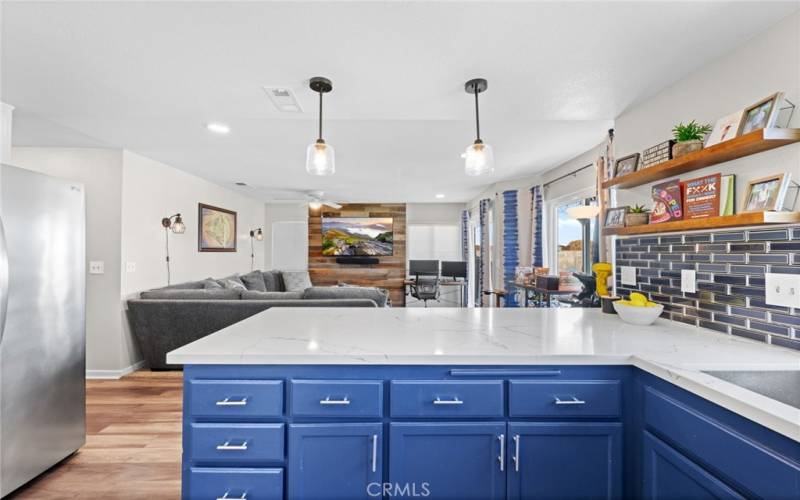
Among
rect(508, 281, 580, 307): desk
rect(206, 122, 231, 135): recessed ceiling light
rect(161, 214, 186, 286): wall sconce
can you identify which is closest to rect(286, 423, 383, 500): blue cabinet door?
rect(206, 122, 231, 135): recessed ceiling light

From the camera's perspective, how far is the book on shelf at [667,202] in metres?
1.67

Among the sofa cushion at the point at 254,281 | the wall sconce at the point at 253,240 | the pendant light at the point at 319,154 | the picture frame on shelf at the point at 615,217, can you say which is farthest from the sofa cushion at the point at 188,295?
the picture frame on shelf at the point at 615,217

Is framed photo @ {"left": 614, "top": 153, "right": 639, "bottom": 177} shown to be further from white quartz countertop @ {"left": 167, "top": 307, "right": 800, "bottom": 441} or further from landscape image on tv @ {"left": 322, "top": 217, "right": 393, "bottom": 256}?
landscape image on tv @ {"left": 322, "top": 217, "right": 393, "bottom": 256}

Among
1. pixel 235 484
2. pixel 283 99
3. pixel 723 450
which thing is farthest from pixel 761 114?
pixel 235 484

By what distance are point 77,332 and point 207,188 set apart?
3.31 metres

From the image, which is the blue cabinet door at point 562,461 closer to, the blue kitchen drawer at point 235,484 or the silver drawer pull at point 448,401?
the silver drawer pull at point 448,401

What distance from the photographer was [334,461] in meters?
1.24

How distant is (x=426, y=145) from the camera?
3371 mm

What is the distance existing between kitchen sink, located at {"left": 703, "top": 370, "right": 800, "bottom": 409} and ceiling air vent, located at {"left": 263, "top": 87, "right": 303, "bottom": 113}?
7.55 feet

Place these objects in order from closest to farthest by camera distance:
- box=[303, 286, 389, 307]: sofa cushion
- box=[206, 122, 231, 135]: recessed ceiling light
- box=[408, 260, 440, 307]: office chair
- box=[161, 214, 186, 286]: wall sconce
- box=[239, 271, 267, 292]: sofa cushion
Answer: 1. box=[206, 122, 231, 135]: recessed ceiling light
2. box=[303, 286, 389, 307]: sofa cushion
3. box=[161, 214, 186, 286]: wall sconce
4. box=[239, 271, 267, 292]: sofa cushion
5. box=[408, 260, 440, 307]: office chair

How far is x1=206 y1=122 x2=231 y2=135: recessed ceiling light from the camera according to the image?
2.79 m

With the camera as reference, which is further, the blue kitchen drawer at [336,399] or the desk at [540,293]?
the desk at [540,293]

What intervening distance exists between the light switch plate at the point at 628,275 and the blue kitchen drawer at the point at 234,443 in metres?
2.06

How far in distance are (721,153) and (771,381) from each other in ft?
2.84
